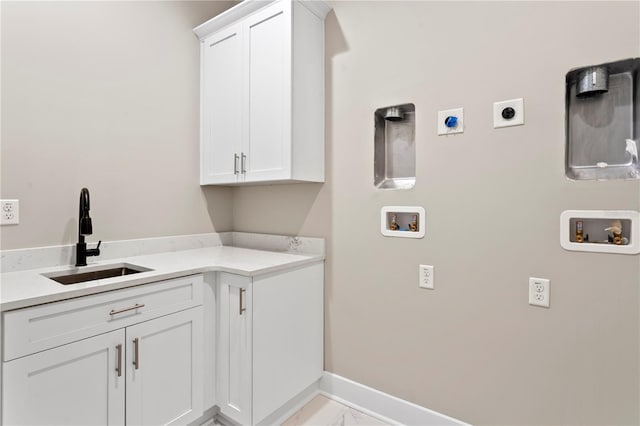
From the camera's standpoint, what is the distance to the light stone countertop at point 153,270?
1.21 meters

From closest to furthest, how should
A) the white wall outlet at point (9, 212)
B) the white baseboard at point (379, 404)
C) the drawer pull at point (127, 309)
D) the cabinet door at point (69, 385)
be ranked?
the cabinet door at point (69, 385) → the drawer pull at point (127, 309) → the white wall outlet at point (9, 212) → the white baseboard at point (379, 404)

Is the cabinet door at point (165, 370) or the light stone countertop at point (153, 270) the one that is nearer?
the light stone countertop at point (153, 270)

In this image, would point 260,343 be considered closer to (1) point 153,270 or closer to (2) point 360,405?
(1) point 153,270

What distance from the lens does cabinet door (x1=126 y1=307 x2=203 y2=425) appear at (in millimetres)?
1445

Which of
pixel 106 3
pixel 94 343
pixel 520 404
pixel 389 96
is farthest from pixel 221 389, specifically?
pixel 106 3

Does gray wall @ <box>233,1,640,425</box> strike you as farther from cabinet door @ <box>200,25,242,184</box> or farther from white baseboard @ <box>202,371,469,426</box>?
cabinet door @ <box>200,25,242,184</box>

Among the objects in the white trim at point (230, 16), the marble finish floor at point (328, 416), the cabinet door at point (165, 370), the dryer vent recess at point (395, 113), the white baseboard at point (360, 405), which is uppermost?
the white trim at point (230, 16)

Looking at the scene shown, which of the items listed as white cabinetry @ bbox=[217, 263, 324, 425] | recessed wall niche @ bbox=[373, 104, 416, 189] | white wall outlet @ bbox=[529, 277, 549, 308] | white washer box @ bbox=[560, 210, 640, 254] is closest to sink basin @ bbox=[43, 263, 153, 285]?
white cabinetry @ bbox=[217, 263, 324, 425]

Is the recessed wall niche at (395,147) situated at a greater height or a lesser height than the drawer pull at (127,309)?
greater

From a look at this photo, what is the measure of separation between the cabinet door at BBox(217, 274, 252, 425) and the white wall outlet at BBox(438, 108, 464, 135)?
1263 millimetres

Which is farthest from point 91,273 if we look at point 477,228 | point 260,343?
point 477,228

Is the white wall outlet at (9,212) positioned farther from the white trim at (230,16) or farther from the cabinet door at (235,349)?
the white trim at (230,16)

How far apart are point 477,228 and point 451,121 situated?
548 mm

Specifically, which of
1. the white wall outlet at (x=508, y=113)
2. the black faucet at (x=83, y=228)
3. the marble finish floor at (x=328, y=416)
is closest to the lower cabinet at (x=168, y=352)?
the marble finish floor at (x=328, y=416)
